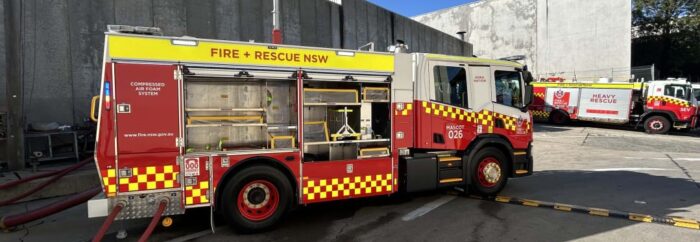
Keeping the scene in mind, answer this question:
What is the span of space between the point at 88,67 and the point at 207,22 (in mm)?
3205

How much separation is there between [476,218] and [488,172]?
1.49 metres

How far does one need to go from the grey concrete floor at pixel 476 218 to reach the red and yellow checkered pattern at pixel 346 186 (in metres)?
0.38

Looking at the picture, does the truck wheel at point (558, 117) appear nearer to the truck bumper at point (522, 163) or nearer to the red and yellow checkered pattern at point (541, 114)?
the red and yellow checkered pattern at point (541, 114)

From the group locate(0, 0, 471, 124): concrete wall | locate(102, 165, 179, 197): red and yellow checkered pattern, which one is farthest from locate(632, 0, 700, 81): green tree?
locate(102, 165, 179, 197): red and yellow checkered pattern

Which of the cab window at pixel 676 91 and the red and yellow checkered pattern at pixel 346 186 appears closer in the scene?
the red and yellow checkered pattern at pixel 346 186

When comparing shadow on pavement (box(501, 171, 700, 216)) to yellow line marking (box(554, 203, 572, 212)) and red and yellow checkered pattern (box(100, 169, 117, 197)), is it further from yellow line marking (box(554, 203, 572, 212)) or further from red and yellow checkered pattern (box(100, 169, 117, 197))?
red and yellow checkered pattern (box(100, 169, 117, 197))

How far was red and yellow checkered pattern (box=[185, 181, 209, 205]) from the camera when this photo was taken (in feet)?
17.2

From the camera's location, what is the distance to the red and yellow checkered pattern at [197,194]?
17.2 ft

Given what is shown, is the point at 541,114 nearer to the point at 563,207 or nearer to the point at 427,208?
the point at 563,207

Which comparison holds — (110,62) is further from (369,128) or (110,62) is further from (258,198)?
(369,128)

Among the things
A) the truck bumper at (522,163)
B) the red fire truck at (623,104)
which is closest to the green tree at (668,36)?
the red fire truck at (623,104)

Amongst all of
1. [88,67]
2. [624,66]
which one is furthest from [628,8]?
[88,67]

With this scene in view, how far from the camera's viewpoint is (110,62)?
477 cm

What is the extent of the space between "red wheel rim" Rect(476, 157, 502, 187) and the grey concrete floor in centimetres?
45
